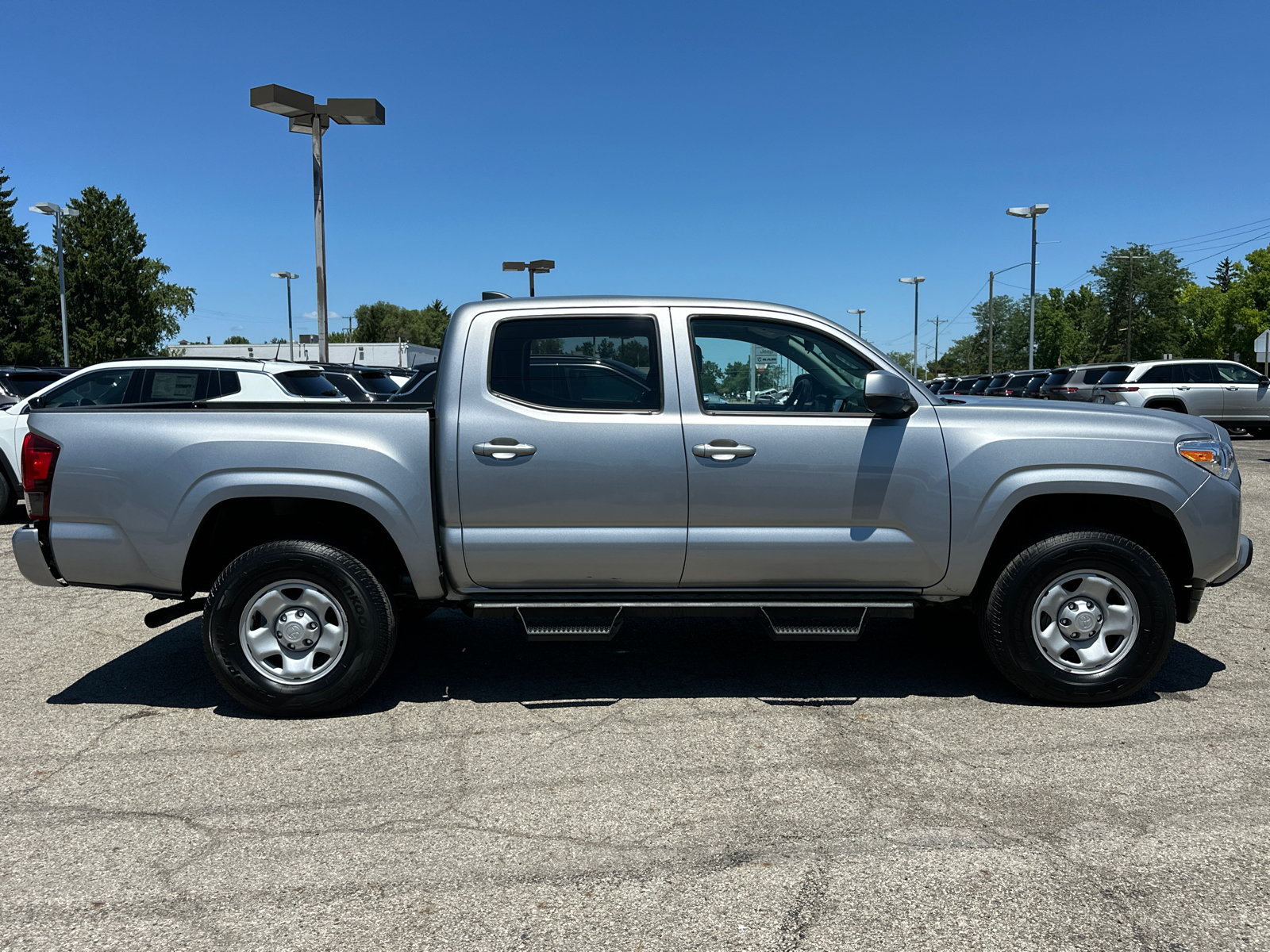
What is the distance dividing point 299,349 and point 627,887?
135 ft

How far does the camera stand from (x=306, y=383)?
1034 centimetres

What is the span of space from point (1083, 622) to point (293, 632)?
3.73m

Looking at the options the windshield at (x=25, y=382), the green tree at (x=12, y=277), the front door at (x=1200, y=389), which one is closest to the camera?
the windshield at (x=25, y=382)

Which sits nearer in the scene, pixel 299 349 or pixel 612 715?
pixel 612 715

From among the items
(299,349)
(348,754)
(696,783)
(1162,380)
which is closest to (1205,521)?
(696,783)

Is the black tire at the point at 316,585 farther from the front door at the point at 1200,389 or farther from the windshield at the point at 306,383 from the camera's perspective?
the front door at the point at 1200,389

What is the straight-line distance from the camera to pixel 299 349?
4097 centimetres

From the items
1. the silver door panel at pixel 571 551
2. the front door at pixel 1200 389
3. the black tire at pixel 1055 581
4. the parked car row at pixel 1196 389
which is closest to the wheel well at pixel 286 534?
the silver door panel at pixel 571 551

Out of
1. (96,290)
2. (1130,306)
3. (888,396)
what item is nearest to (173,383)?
(888,396)

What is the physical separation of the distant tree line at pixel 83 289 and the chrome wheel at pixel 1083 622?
65.9 metres

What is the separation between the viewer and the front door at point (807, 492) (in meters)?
→ 4.36

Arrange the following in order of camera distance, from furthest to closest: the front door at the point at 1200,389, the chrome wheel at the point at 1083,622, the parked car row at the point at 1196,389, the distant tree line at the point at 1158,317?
the distant tree line at the point at 1158,317
the front door at the point at 1200,389
the parked car row at the point at 1196,389
the chrome wheel at the point at 1083,622

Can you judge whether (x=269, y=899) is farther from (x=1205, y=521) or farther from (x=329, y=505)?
(x=1205, y=521)

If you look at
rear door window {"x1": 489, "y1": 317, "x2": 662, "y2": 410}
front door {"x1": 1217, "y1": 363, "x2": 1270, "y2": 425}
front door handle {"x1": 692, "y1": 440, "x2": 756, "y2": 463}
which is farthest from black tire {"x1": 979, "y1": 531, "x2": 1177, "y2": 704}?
front door {"x1": 1217, "y1": 363, "x2": 1270, "y2": 425}
